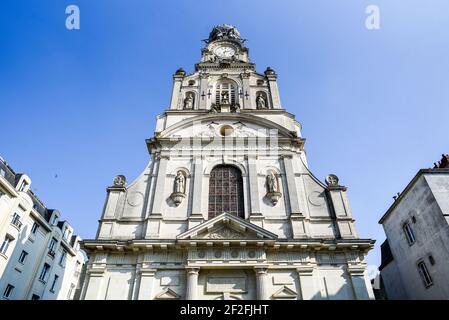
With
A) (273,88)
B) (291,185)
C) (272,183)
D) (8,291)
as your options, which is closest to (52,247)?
(8,291)

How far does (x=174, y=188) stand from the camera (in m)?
15.3

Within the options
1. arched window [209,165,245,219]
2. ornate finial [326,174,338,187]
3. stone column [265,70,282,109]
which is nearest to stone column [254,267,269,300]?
arched window [209,165,245,219]

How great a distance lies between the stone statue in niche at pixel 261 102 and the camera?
66.8 feet

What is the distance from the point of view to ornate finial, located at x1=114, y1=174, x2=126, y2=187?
51.4 feet

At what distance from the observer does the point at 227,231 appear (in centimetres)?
1323

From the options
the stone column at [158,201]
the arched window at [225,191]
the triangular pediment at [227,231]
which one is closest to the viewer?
the triangular pediment at [227,231]

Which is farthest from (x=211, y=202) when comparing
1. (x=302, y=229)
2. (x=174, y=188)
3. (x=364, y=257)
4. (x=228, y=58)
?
(x=228, y=58)

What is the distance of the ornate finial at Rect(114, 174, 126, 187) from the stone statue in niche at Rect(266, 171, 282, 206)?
26.9 ft

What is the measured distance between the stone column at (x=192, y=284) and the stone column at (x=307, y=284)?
4445 millimetres

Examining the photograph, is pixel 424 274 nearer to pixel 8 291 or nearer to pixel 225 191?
pixel 225 191

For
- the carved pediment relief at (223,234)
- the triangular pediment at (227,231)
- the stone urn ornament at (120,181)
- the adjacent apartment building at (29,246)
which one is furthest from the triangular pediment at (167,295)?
the adjacent apartment building at (29,246)

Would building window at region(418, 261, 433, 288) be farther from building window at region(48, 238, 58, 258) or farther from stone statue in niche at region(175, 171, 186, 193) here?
building window at region(48, 238, 58, 258)

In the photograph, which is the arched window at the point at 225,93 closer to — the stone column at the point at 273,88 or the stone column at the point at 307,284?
the stone column at the point at 273,88

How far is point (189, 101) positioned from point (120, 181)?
8.36 m
